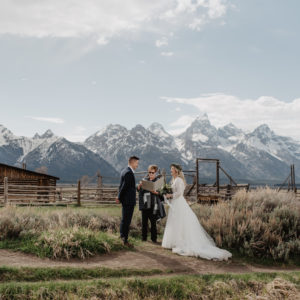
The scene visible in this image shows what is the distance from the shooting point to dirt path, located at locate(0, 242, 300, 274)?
6898mm

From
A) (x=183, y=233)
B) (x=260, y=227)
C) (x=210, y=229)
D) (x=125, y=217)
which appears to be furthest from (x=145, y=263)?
(x=260, y=227)

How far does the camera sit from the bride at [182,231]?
8047mm

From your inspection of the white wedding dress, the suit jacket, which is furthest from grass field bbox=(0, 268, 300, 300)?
the suit jacket

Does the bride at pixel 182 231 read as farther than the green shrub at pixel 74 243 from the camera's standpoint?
Yes

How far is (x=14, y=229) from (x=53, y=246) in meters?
1.86

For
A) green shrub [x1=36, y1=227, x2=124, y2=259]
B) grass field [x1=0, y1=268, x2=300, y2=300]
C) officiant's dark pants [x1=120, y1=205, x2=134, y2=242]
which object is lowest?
grass field [x1=0, y1=268, x2=300, y2=300]

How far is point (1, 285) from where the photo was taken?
555 cm

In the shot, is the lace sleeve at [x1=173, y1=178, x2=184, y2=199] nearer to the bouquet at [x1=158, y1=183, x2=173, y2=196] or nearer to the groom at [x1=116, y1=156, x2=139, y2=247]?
the bouquet at [x1=158, y1=183, x2=173, y2=196]

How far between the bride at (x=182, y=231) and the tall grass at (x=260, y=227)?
70 centimetres

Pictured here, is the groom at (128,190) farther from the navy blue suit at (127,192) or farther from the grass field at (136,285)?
the grass field at (136,285)

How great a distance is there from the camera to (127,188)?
26.8 feet

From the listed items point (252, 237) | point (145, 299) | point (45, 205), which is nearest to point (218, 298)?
point (145, 299)

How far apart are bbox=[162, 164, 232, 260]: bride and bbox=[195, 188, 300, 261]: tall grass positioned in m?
0.70

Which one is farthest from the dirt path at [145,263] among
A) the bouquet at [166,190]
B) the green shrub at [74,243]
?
the bouquet at [166,190]
